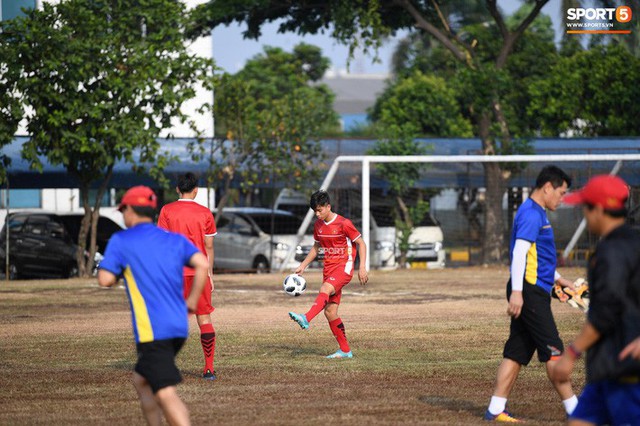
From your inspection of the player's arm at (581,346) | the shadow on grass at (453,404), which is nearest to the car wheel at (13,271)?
the shadow on grass at (453,404)

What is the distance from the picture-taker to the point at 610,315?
5.72 m

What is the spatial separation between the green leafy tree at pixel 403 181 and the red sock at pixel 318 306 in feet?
57.6

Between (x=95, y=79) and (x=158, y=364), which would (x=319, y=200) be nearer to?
(x=158, y=364)

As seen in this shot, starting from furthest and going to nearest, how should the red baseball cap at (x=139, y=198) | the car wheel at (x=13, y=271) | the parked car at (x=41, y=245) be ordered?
the car wheel at (x=13, y=271)
the parked car at (x=41, y=245)
the red baseball cap at (x=139, y=198)

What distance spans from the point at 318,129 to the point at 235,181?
2.57 m

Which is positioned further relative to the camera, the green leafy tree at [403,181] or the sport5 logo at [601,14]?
the sport5 logo at [601,14]

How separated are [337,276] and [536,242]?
4.18 metres

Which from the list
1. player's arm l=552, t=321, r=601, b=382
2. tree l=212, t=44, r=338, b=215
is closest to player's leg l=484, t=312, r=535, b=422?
player's arm l=552, t=321, r=601, b=382

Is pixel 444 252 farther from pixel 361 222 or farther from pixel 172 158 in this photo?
pixel 172 158

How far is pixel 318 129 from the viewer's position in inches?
1187

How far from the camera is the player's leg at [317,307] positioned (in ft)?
39.1

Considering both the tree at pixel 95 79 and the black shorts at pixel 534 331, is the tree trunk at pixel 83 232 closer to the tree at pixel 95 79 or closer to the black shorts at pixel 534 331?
the tree at pixel 95 79

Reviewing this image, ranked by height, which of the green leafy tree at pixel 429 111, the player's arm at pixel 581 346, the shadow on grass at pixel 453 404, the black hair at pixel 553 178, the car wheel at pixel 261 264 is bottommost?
the car wheel at pixel 261 264

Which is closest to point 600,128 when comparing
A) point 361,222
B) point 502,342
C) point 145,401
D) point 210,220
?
point 361,222
